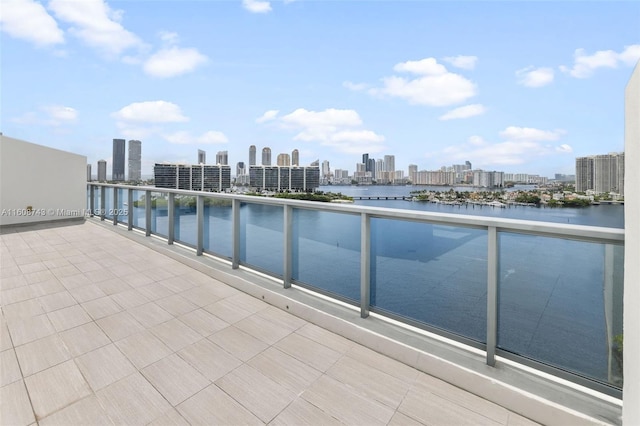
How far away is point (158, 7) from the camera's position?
698 cm

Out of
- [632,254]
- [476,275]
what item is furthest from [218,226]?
[632,254]

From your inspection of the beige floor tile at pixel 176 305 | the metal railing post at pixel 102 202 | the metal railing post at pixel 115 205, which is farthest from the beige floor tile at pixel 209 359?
the metal railing post at pixel 102 202

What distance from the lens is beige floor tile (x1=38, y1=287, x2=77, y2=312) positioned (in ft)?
9.65

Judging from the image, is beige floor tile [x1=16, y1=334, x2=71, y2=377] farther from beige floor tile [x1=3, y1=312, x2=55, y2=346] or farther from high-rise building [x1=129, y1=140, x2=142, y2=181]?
high-rise building [x1=129, y1=140, x2=142, y2=181]

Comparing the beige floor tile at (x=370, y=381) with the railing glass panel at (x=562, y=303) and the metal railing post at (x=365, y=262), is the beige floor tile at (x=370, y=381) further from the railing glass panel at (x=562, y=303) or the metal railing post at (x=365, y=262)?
the railing glass panel at (x=562, y=303)

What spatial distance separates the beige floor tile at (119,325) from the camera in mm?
2439

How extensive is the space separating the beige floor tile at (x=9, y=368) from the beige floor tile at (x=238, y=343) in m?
1.20

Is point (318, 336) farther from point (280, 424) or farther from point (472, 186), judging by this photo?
point (472, 186)

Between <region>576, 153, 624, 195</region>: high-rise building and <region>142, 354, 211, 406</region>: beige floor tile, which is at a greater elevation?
<region>576, 153, 624, 195</region>: high-rise building

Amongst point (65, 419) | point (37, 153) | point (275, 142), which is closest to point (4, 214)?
point (37, 153)

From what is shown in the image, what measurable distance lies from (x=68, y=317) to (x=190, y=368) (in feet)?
5.43

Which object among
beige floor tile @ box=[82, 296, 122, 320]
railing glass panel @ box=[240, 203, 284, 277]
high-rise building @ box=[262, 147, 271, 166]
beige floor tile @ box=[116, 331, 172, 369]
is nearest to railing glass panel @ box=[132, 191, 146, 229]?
beige floor tile @ box=[82, 296, 122, 320]

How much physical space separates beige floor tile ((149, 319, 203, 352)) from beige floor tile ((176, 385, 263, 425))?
0.64 m

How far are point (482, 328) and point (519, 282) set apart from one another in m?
0.41
